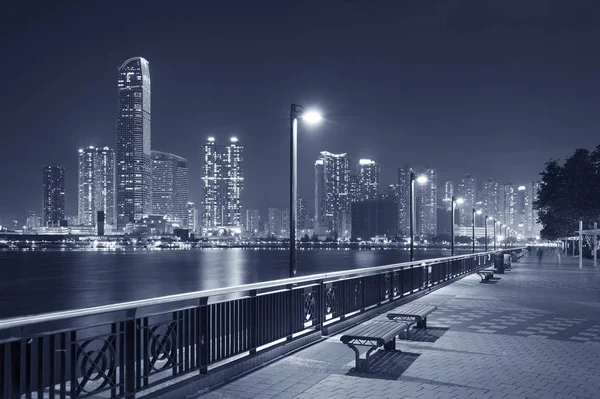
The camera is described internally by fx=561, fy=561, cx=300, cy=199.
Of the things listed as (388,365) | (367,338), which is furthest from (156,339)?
(388,365)

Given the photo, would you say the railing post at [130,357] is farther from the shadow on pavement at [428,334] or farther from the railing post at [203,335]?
the shadow on pavement at [428,334]

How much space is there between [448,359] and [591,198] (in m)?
47.9

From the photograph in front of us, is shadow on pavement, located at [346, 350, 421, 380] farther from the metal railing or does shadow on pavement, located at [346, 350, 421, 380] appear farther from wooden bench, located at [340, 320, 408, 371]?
the metal railing

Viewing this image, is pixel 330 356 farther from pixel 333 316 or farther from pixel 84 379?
pixel 84 379

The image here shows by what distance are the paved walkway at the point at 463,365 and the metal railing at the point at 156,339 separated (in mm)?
520

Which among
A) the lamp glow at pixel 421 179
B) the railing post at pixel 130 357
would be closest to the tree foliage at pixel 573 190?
the lamp glow at pixel 421 179

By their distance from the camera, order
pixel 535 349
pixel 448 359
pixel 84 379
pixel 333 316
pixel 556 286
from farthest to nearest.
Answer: pixel 556 286 → pixel 333 316 → pixel 535 349 → pixel 448 359 → pixel 84 379

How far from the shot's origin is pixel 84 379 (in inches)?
203

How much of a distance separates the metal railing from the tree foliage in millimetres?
45993

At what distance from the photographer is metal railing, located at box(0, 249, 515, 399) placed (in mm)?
4719

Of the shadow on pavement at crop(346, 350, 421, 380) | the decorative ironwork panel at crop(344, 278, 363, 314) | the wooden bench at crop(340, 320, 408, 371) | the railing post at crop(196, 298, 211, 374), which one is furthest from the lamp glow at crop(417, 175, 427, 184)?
the railing post at crop(196, 298, 211, 374)

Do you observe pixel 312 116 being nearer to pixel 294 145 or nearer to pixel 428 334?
pixel 294 145

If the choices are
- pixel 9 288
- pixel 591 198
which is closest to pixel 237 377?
pixel 591 198

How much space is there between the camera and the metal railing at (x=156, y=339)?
4.72 m
